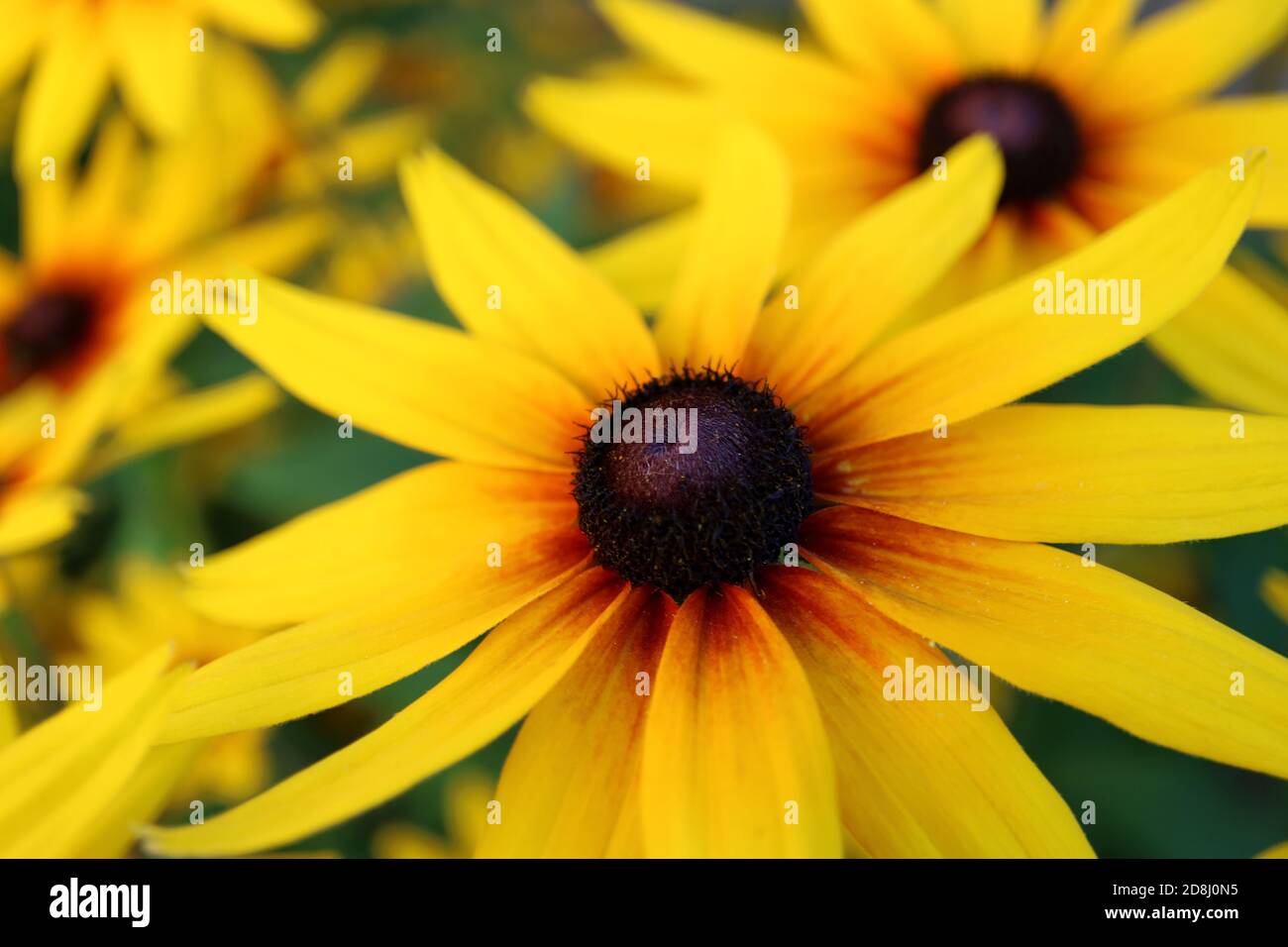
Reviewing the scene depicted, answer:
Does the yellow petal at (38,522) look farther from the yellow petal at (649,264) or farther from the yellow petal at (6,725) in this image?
the yellow petal at (649,264)

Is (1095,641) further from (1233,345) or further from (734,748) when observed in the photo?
(1233,345)

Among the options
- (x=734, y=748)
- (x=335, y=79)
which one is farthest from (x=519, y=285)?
(x=335, y=79)

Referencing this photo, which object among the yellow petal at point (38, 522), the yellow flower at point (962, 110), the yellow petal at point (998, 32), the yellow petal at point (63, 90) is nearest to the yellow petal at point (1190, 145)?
the yellow flower at point (962, 110)

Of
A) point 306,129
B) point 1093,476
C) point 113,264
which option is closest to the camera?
point 1093,476
